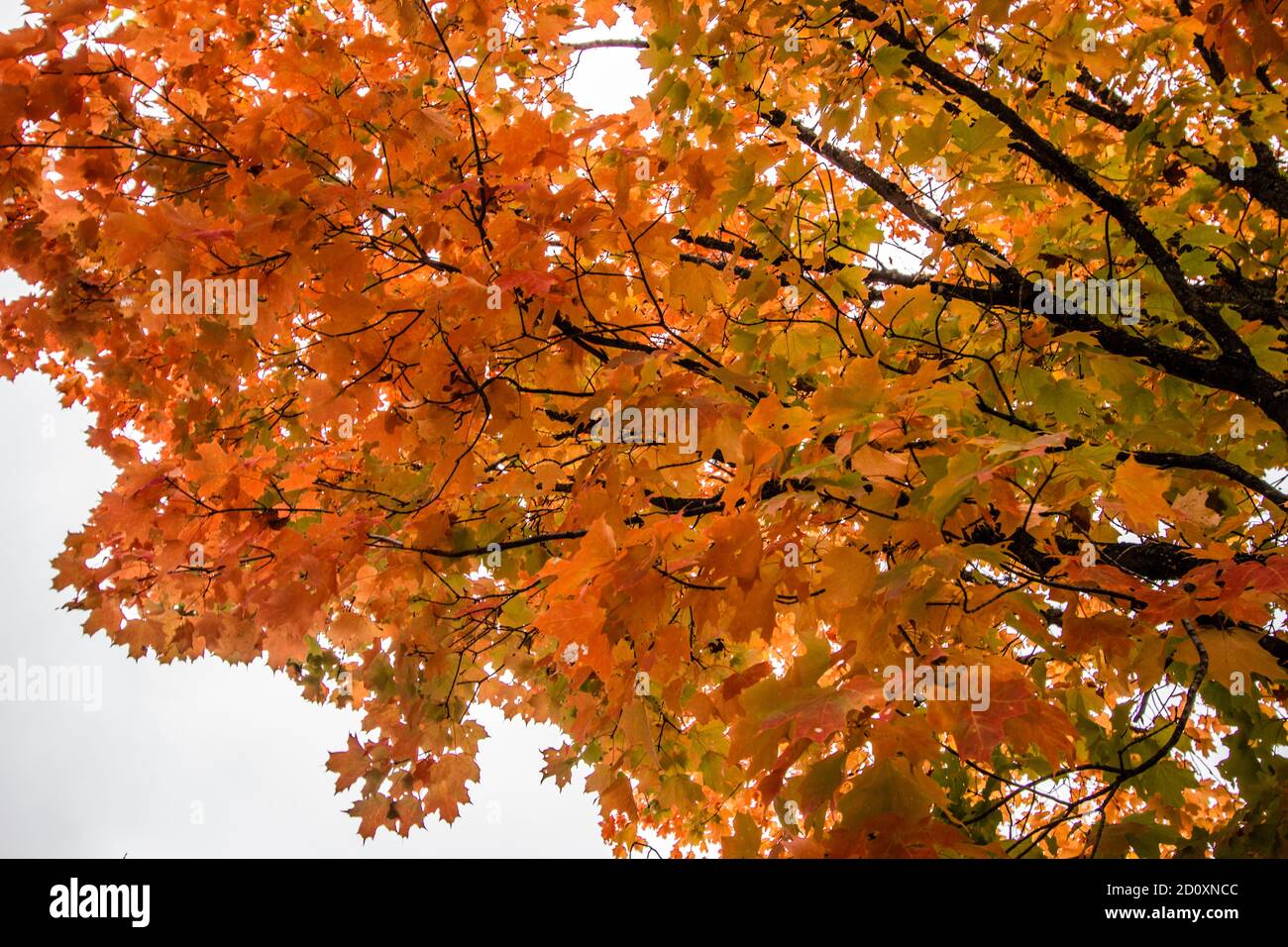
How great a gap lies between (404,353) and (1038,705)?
193 cm

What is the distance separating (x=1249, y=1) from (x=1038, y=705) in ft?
7.26

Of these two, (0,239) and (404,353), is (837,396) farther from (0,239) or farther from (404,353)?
(0,239)

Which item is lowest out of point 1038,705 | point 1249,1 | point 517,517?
point 1038,705

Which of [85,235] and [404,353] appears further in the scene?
[85,235]

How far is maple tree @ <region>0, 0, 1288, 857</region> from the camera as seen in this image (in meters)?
1.75

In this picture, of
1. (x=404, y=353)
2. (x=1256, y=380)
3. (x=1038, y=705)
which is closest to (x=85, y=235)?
(x=404, y=353)

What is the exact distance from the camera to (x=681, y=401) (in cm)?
209

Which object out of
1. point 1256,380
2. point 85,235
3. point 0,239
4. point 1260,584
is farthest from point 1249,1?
point 0,239

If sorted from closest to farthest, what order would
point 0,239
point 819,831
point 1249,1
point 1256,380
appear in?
point 819,831
point 1249,1
point 1256,380
point 0,239

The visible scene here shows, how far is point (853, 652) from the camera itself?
5.94ft

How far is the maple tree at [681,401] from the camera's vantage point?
1.75 meters
